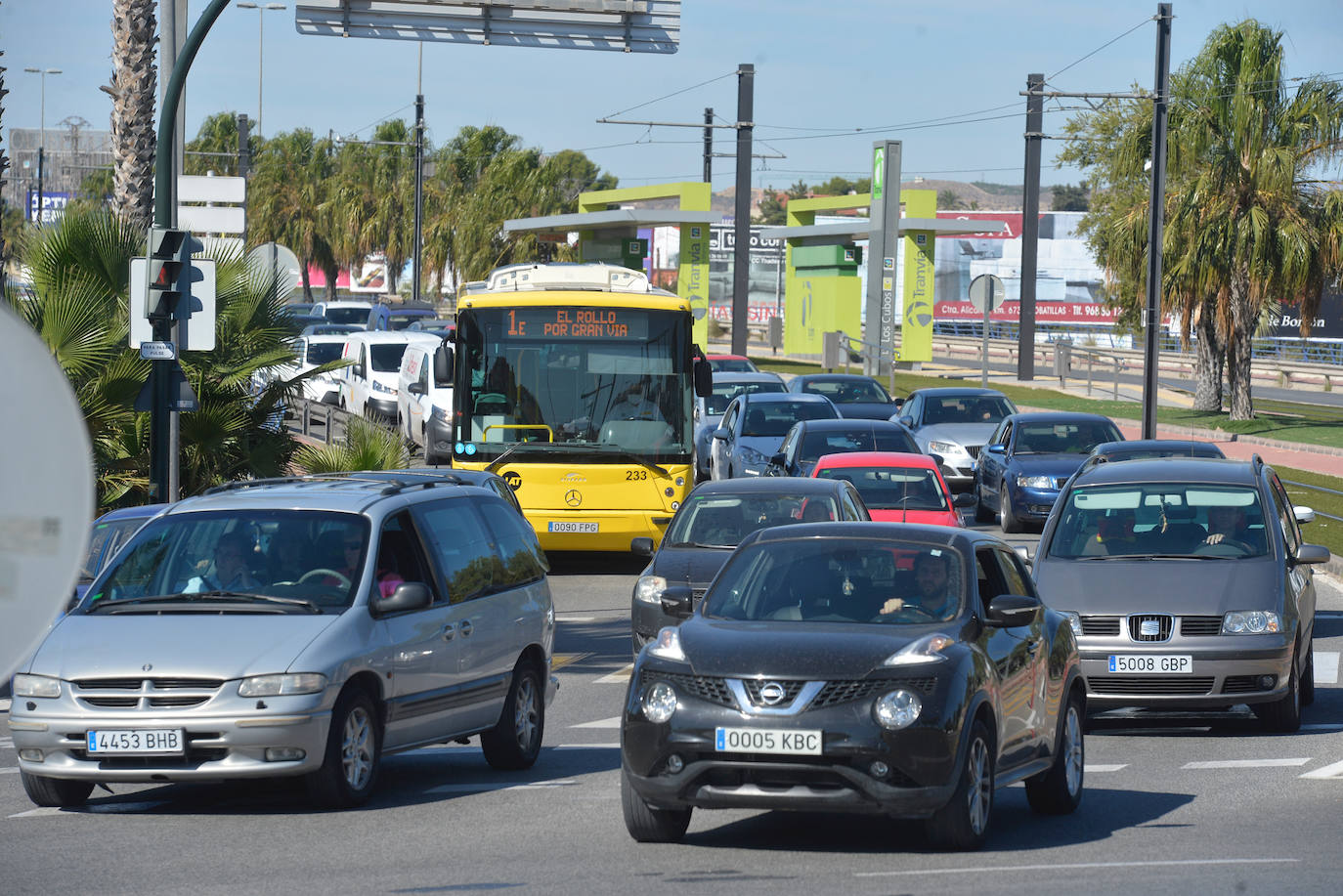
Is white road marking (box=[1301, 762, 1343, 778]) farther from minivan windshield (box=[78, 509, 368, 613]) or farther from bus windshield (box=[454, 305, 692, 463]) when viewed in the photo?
bus windshield (box=[454, 305, 692, 463])

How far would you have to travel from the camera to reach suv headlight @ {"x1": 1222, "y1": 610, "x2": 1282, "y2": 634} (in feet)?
36.7

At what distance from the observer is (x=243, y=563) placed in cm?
924

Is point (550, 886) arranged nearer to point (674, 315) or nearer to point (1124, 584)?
point (1124, 584)

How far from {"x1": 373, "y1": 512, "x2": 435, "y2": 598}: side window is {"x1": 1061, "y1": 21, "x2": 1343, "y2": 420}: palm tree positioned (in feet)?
113

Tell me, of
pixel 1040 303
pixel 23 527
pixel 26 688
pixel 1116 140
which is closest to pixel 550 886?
pixel 26 688

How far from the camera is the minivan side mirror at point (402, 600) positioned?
353 inches

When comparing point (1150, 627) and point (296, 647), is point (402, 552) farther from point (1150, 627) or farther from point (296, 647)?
point (1150, 627)

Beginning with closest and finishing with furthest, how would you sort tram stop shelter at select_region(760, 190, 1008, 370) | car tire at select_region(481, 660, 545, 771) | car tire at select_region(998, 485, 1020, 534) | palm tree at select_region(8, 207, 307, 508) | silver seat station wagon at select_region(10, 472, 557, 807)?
silver seat station wagon at select_region(10, 472, 557, 807), car tire at select_region(481, 660, 545, 771), palm tree at select_region(8, 207, 307, 508), car tire at select_region(998, 485, 1020, 534), tram stop shelter at select_region(760, 190, 1008, 370)

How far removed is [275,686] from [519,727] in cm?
221

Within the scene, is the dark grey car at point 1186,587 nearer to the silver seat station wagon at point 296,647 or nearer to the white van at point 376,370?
the silver seat station wagon at point 296,647

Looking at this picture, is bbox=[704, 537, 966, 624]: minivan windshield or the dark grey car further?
the dark grey car

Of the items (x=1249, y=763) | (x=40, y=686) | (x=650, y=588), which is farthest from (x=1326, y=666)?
(x=40, y=686)

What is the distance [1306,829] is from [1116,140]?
38.2 m

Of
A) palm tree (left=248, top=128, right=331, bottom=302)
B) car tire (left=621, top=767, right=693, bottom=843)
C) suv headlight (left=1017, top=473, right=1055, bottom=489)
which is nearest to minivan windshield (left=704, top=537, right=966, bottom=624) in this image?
car tire (left=621, top=767, right=693, bottom=843)
